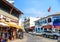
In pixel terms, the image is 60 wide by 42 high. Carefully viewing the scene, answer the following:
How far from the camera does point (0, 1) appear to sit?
25.6 meters

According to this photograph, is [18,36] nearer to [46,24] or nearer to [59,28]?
[59,28]

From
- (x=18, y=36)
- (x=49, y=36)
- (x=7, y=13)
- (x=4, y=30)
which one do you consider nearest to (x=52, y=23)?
(x=49, y=36)

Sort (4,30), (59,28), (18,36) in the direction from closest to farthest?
(4,30)
(18,36)
(59,28)

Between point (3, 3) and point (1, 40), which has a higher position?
point (3, 3)

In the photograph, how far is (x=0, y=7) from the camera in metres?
25.8

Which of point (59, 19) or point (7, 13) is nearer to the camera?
point (7, 13)

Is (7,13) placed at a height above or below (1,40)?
above

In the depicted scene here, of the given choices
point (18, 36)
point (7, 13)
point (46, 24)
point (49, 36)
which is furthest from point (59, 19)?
point (7, 13)

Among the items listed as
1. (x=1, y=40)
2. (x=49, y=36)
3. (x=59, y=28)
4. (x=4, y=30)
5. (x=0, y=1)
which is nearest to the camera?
(x=1, y=40)

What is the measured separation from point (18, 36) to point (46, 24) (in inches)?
966

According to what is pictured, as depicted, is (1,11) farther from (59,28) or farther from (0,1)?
(59,28)

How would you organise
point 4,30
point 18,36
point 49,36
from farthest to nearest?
point 49,36 < point 18,36 < point 4,30

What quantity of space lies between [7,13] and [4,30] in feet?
23.7

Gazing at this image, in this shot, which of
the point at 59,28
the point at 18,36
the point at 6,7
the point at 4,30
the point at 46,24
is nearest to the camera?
the point at 4,30
